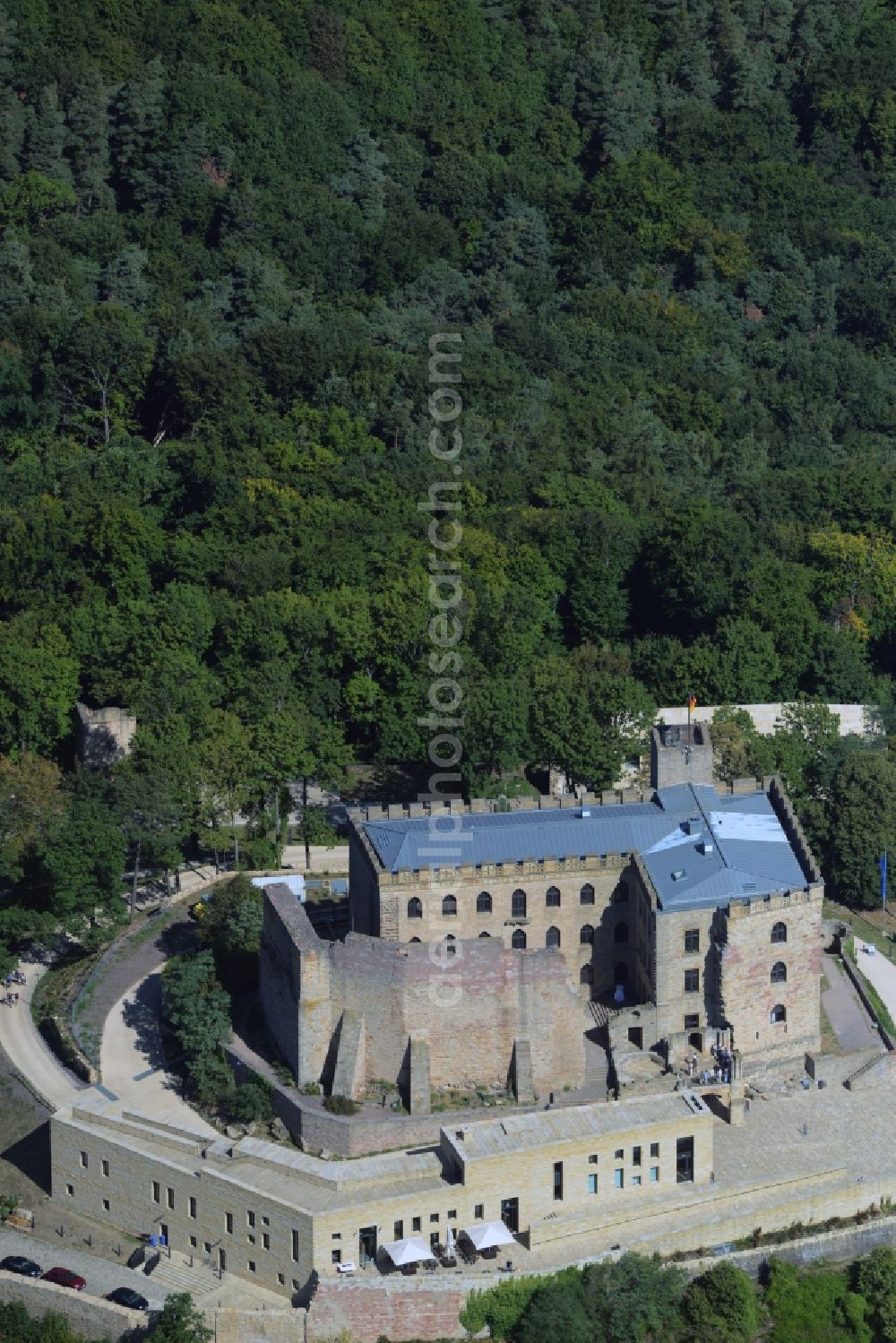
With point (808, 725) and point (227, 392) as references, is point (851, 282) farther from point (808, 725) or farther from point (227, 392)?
point (808, 725)

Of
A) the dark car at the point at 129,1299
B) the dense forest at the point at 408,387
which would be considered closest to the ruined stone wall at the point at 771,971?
the dense forest at the point at 408,387

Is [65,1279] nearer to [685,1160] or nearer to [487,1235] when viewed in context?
[487,1235]

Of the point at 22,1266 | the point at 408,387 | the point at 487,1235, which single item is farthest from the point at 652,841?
the point at 408,387

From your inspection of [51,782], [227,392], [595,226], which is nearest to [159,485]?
[227,392]

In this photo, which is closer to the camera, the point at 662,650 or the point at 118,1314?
the point at 118,1314

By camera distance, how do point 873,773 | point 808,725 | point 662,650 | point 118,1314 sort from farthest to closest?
point 662,650
point 808,725
point 873,773
point 118,1314

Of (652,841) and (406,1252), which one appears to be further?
(652,841)
